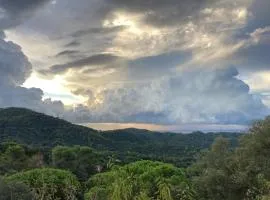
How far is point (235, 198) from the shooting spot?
1617 inches

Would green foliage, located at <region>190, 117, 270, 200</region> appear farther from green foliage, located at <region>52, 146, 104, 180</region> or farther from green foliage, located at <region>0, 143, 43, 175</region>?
green foliage, located at <region>52, 146, 104, 180</region>

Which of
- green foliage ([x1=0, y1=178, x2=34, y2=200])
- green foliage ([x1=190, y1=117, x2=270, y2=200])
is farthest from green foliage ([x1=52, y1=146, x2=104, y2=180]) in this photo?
green foliage ([x1=0, y1=178, x2=34, y2=200])

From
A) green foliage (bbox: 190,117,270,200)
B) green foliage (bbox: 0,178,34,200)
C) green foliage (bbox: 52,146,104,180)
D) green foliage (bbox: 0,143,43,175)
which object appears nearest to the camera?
green foliage (bbox: 0,178,34,200)

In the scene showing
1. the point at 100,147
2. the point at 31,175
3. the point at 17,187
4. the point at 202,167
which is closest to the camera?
the point at 17,187

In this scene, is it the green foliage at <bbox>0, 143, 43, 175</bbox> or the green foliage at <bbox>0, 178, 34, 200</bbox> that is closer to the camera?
the green foliage at <bbox>0, 178, 34, 200</bbox>

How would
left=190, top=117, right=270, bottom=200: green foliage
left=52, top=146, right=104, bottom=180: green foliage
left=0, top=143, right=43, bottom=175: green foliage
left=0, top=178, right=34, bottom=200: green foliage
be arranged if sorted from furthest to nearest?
left=52, top=146, right=104, bottom=180: green foliage < left=0, top=143, right=43, bottom=175: green foliage < left=190, top=117, right=270, bottom=200: green foliage < left=0, top=178, right=34, bottom=200: green foliage

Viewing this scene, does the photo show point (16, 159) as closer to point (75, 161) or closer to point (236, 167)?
point (75, 161)

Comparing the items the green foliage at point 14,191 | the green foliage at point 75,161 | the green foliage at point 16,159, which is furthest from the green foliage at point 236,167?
the green foliage at point 75,161

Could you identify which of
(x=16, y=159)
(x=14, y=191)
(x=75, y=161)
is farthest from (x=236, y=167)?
(x=16, y=159)

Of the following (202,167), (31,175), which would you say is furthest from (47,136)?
(202,167)

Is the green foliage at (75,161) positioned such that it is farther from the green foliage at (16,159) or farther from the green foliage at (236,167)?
the green foliage at (236,167)

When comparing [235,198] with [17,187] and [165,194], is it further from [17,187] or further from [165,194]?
[165,194]

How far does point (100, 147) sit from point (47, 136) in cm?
2489

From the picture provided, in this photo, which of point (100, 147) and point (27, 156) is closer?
point (27, 156)
